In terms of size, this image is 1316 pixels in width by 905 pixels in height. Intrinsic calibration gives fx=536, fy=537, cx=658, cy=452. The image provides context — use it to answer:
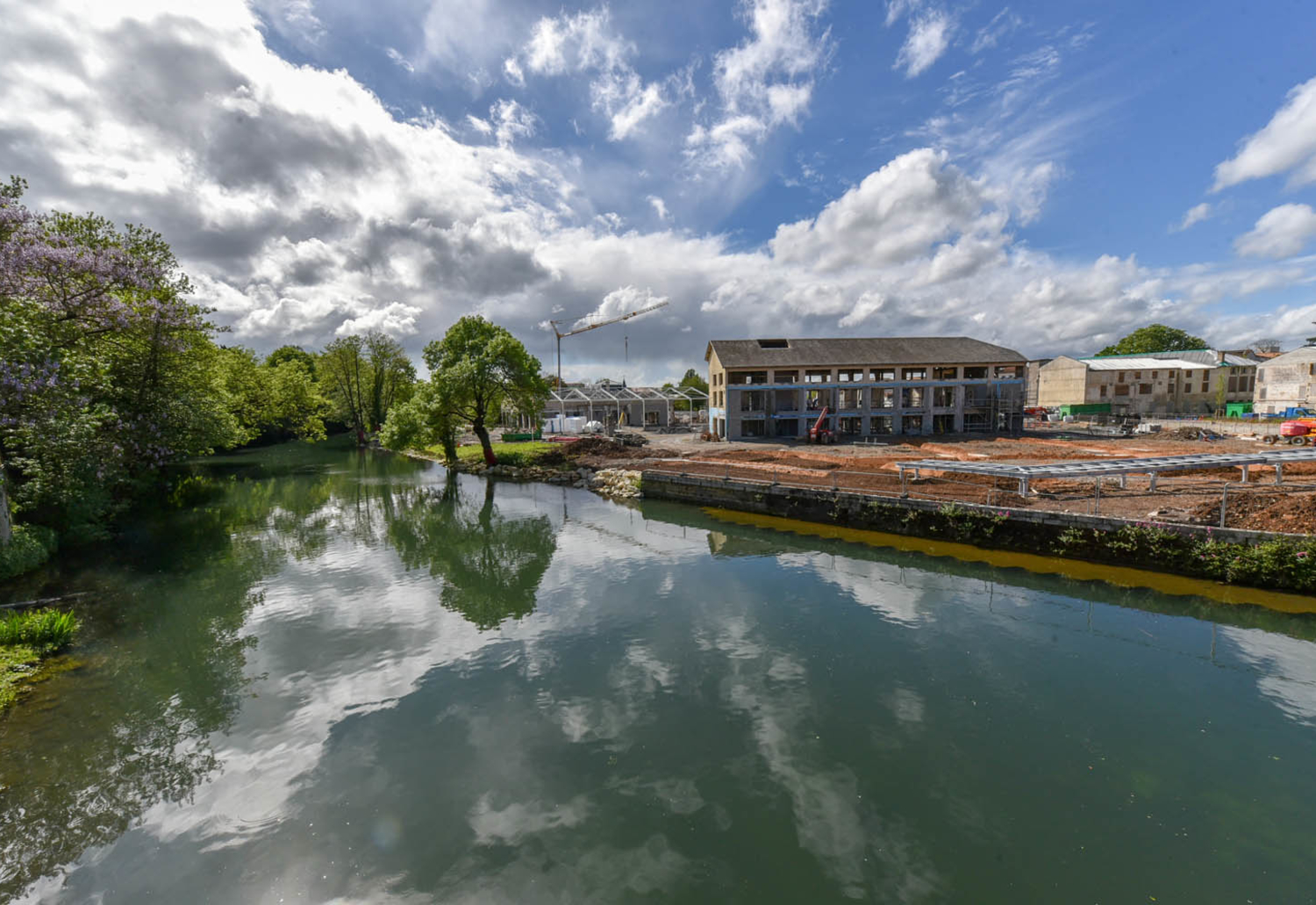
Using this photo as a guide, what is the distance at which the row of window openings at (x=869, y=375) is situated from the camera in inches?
2222

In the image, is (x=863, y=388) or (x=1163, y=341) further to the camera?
(x=1163, y=341)

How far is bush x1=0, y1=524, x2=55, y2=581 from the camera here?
616 inches

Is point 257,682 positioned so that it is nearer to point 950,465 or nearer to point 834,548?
point 834,548

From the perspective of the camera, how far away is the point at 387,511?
31.2 meters

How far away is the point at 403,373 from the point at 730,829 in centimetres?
8235

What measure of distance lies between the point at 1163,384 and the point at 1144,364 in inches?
148

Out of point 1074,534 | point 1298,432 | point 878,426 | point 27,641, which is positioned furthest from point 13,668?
point 1298,432

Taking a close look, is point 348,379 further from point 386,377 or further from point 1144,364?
point 1144,364

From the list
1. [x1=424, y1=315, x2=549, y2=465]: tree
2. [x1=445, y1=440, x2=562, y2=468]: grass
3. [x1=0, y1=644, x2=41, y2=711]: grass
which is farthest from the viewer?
[x1=445, y1=440, x2=562, y2=468]: grass

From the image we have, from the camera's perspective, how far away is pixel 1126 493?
74.2ft

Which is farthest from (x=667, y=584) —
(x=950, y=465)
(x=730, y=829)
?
(x=950, y=465)

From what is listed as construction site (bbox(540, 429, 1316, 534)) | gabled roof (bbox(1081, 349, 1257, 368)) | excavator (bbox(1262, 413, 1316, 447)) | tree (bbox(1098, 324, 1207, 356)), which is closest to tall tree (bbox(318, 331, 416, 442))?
construction site (bbox(540, 429, 1316, 534))

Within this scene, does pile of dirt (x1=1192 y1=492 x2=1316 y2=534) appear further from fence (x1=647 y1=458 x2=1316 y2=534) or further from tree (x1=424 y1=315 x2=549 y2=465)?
tree (x1=424 y1=315 x2=549 y2=465)

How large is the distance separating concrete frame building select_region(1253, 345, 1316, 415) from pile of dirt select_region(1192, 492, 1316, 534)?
6576 centimetres
